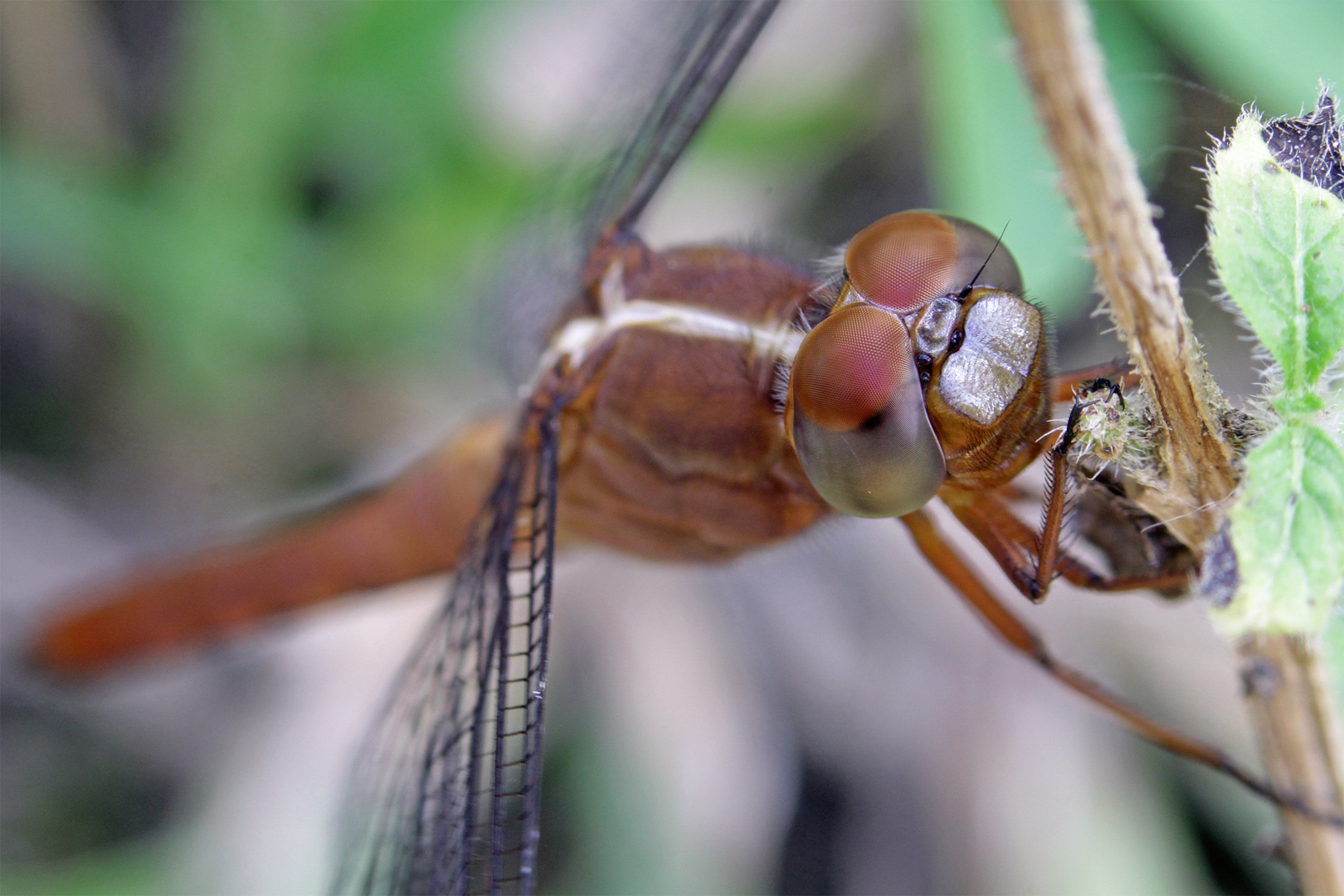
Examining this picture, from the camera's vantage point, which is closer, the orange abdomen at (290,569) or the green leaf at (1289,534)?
the green leaf at (1289,534)

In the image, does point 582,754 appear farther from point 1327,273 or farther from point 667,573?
point 1327,273

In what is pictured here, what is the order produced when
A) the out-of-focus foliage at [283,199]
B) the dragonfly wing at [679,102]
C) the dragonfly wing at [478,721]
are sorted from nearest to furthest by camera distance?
the dragonfly wing at [478,721]
the dragonfly wing at [679,102]
the out-of-focus foliage at [283,199]

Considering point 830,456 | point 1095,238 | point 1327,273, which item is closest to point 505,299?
point 830,456

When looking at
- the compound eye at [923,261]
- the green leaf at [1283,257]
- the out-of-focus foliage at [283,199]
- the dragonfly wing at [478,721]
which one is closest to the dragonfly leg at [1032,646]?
the compound eye at [923,261]

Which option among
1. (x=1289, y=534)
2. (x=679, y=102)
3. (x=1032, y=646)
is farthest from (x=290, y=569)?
(x=1289, y=534)

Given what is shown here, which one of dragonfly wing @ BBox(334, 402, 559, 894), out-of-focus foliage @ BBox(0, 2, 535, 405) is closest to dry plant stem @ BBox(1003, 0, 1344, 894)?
dragonfly wing @ BBox(334, 402, 559, 894)

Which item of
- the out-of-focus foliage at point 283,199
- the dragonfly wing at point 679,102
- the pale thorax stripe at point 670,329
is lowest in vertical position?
the pale thorax stripe at point 670,329

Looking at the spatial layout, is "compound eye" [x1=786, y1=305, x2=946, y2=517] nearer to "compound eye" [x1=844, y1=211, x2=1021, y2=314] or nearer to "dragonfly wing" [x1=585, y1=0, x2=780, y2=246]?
"compound eye" [x1=844, y1=211, x2=1021, y2=314]

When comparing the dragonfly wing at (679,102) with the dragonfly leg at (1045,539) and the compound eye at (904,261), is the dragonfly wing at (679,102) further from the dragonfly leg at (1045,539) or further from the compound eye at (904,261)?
the dragonfly leg at (1045,539)
